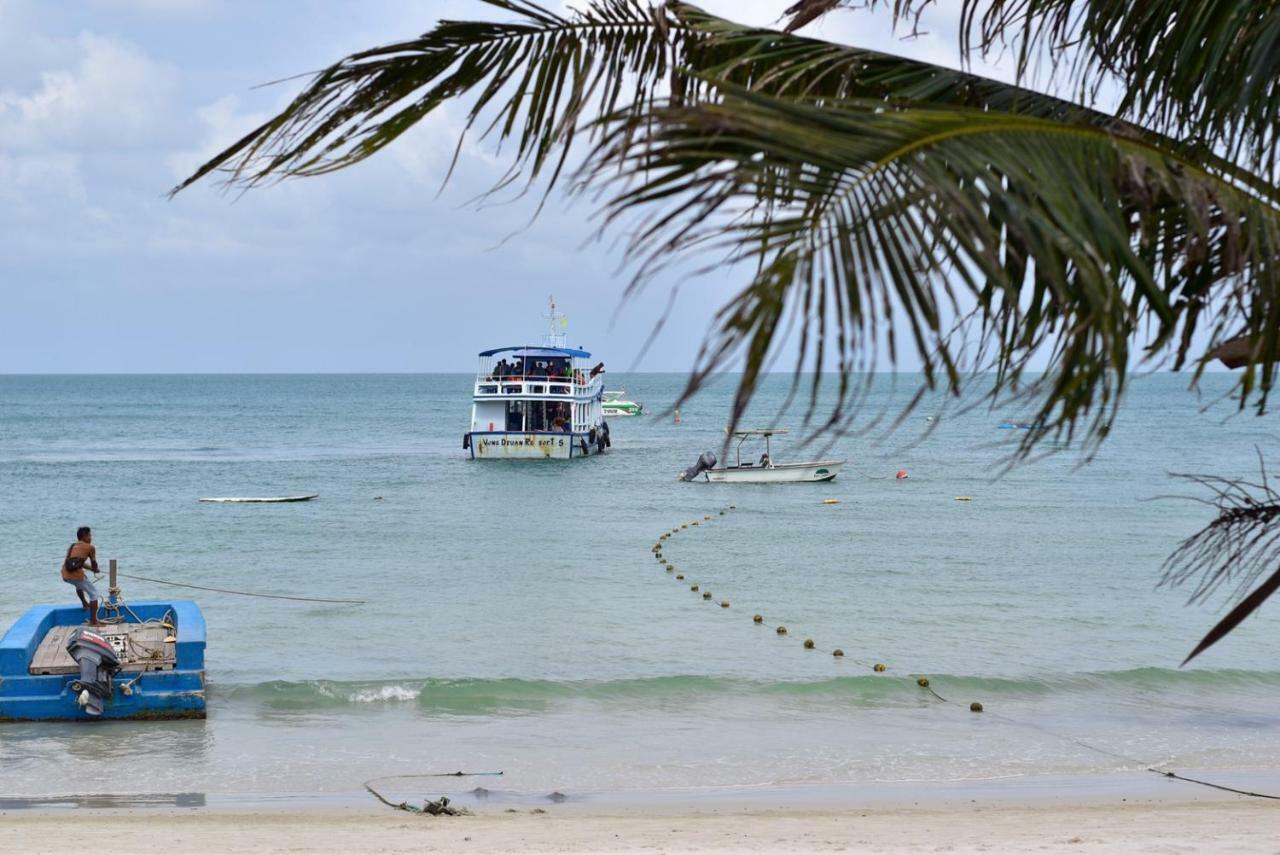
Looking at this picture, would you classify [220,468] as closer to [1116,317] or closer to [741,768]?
[741,768]

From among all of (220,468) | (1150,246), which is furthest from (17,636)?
(220,468)

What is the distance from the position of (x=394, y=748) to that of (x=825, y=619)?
31.1ft

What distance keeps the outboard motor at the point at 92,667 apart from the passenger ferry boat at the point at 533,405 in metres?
35.6

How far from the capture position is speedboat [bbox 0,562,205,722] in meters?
12.9

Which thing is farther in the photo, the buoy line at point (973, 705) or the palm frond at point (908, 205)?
the buoy line at point (973, 705)

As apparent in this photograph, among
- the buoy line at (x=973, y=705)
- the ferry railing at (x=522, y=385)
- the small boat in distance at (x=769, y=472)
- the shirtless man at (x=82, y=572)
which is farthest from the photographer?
the ferry railing at (x=522, y=385)

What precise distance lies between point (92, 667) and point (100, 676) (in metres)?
0.12

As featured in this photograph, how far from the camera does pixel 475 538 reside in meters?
31.7

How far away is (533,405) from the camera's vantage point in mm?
52281

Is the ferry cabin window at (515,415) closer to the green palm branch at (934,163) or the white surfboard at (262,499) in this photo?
the white surfboard at (262,499)

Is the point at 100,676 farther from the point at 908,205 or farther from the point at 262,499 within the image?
the point at 262,499

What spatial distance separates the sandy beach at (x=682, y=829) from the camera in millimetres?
8914

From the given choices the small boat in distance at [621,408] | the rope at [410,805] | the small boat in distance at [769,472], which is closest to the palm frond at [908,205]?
the rope at [410,805]

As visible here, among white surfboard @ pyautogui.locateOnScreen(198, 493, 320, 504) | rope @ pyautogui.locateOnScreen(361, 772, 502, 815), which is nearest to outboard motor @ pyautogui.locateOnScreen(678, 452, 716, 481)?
white surfboard @ pyautogui.locateOnScreen(198, 493, 320, 504)
